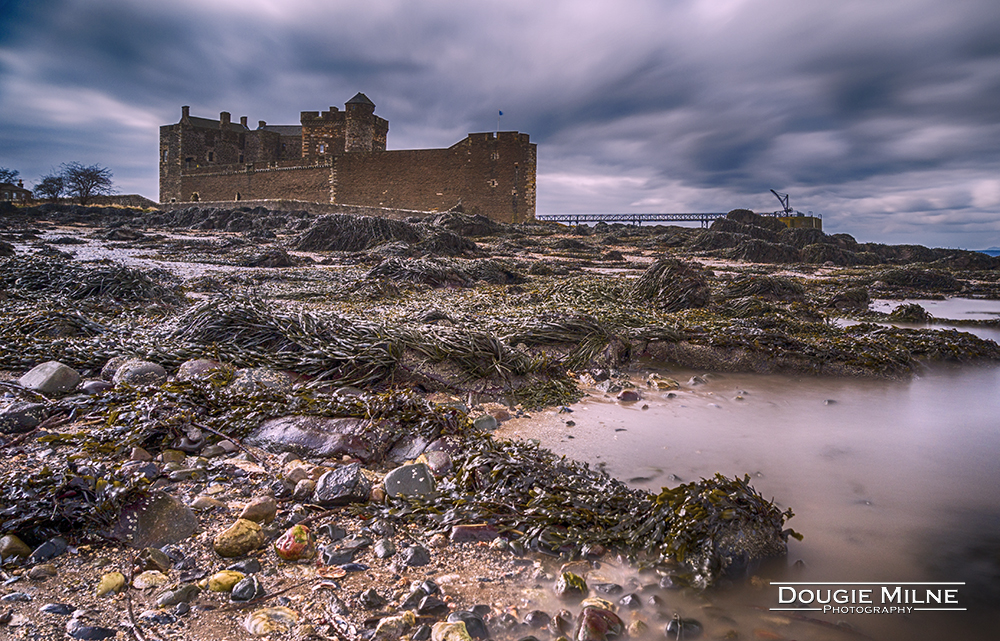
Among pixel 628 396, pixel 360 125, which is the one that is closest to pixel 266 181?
pixel 360 125

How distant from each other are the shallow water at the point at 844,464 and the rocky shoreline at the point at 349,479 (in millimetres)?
166

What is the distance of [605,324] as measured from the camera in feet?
13.2

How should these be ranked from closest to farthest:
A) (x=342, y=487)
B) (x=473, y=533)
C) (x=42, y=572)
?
(x=42, y=572)
(x=473, y=533)
(x=342, y=487)

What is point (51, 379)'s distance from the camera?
2.47 m

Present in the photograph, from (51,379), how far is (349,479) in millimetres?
1822

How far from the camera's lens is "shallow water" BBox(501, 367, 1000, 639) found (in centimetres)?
129

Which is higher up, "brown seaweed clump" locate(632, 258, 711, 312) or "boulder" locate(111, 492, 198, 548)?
"brown seaweed clump" locate(632, 258, 711, 312)

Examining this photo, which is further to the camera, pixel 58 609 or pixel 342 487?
pixel 342 487

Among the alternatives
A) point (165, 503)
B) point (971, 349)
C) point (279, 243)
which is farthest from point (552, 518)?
point (279, 243)

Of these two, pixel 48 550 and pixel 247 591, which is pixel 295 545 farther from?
pixel 48 550

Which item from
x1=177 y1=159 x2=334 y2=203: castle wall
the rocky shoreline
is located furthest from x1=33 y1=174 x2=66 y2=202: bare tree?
the rocky shoreline

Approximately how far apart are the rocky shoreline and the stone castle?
91.1ft

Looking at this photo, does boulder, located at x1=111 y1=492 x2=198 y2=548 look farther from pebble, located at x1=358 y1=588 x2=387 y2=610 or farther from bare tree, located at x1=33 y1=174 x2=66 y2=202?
bare tree, located at x1=33 y1=174 x2=66 y2=202

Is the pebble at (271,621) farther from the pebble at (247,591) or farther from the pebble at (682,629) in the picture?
the pebble at (682,629)
